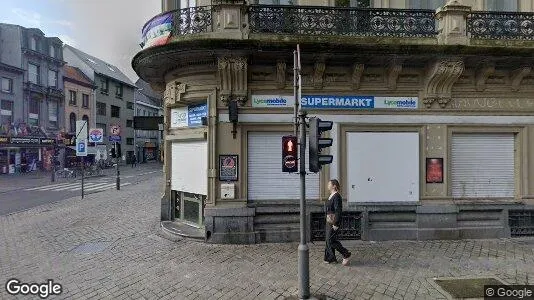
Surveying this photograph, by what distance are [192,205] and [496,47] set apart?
8.80 meters

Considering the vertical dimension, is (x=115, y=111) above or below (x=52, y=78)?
below

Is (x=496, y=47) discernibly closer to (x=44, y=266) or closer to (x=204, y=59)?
(x=204, y=59)

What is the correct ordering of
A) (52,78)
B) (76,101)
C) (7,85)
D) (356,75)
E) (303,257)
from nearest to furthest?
(303,257) < (356,75) < (7,85) < (52,78) < (76,101)

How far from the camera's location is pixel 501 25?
8.83 metres

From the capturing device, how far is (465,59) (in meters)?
8.52

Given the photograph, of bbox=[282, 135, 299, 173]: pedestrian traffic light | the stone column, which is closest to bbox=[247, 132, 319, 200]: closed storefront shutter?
bbox=[282, 135, 299, 173]: pedestrian traffic light

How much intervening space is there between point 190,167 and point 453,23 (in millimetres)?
7765

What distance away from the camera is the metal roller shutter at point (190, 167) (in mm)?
9055

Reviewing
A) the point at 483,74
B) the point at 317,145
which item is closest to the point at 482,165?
the point at 483,74

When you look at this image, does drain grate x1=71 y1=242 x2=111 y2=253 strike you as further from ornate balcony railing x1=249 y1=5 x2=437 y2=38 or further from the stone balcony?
ornate balcony railing x1=249 y1=5 x2=437 y2=38

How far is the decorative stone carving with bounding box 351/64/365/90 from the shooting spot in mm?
8461

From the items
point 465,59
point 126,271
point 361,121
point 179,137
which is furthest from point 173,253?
point 465,59

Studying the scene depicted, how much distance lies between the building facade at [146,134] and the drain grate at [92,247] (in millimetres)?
47426

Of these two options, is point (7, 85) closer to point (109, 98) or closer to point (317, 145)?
point (109, 98)
